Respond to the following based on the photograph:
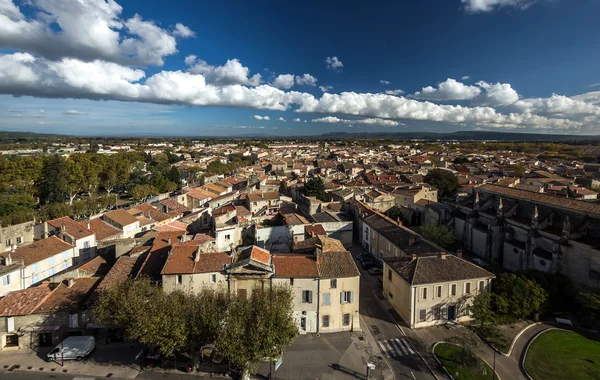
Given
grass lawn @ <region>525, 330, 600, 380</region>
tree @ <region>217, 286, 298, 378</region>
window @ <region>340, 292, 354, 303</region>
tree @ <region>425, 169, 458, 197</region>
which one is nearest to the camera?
tree @ <region>217, 286, 298, 378</region>

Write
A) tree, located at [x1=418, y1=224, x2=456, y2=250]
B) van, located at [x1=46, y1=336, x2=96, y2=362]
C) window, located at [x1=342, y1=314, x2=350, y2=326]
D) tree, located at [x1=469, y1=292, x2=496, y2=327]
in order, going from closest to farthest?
van, located at [x1=46, y1=336, x2=96, y2=362]
tree, located at [x1=469, y1=292, x2=496, y2=327]
window, located at [x1=342, y1=314, x2=350, y2=326]
tree, located at [x1=418, y1=224, x2=456, y2=250]

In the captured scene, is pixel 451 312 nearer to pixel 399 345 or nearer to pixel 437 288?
pixel 437 288

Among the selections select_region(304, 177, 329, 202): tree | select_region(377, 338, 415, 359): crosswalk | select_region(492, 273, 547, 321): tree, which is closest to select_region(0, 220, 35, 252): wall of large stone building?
select_region(377, 338, 415, 359): crosswalk

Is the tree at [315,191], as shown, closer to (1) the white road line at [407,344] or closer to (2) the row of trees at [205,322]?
(1) the white road line at [407,344]

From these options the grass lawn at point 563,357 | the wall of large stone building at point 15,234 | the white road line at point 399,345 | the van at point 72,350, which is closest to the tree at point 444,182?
the grass lawn at point 563,357

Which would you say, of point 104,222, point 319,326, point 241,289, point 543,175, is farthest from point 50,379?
point 543,175

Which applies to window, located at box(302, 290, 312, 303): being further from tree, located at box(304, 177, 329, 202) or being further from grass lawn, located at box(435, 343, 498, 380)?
tree, located at box(304, 177, 329, 202)

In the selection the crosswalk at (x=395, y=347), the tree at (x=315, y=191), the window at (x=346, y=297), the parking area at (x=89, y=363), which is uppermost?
the tree at (x=315, y=191)

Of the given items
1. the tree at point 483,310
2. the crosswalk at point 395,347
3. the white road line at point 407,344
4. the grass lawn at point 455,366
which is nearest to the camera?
Answer: the grass lawn at point 455,366
